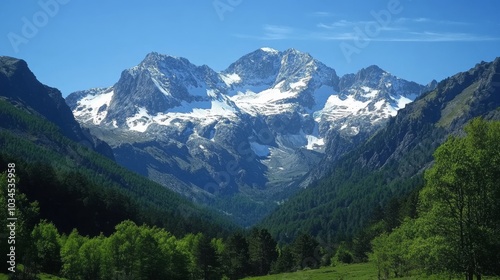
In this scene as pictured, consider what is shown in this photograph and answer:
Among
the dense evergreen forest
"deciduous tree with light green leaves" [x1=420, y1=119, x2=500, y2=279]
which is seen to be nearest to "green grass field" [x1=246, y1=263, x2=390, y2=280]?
the dense evergreen forest

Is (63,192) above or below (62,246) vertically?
above

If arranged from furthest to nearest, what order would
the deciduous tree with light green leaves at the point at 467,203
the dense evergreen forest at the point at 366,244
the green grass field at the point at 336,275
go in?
the green grass field at the point at 336,275, the dense evergreen forest at the point at 366,244, the deciduous tree with light green leaves at the point at 467,203

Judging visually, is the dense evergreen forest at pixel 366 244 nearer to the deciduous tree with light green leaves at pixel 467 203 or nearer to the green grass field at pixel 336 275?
the deciduous tree with light green leaves at pixel 467 203

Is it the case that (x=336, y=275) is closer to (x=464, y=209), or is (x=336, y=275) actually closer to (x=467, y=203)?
(x=464, y=209)

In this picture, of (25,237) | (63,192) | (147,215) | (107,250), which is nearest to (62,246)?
(107,250)

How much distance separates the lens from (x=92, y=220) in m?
150

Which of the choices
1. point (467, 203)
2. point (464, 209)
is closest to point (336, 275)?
point (464, 209)

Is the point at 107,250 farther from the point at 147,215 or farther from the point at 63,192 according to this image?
the point at 147,215

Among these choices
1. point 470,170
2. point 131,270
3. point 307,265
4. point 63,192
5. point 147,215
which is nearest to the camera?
point 470,170

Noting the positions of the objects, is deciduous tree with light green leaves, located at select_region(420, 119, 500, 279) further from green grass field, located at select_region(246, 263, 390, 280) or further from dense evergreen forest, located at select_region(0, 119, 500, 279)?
green grass field, located at select_region(246, 263, 390, 280)

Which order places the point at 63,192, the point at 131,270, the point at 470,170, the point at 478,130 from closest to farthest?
the point at 470,170
the point at 478,130
the point at 131,270
the point at 63,192

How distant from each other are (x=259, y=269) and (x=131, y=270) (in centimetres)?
5851

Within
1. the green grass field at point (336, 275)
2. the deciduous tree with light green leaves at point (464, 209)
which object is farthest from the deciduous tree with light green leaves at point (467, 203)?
the green grass field at point (336, 275)

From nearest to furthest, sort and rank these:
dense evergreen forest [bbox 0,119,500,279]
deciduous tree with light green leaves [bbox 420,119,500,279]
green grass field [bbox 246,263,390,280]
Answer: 1. deciduous tree with light green leaves [bbox 420,119,500,279]
2. dense evergreen forest [bbox 0,119,500,279]
3. green grass field [bbox 246,263,390,280]
